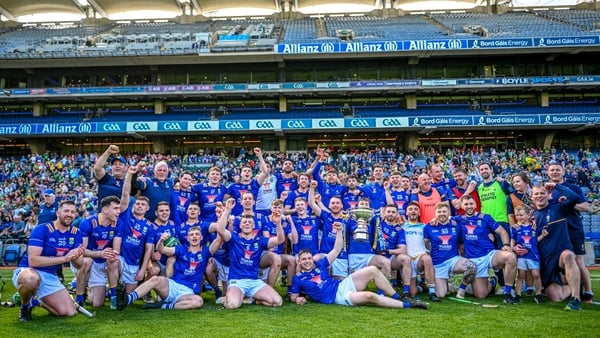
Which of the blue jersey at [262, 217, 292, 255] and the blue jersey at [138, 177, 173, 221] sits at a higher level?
the blue jersey at [138, 177, 173, 221]

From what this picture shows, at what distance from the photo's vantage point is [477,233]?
7238mm

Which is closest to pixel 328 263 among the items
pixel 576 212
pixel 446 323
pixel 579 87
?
pixel 446 323

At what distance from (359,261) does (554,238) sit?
305 centimetres

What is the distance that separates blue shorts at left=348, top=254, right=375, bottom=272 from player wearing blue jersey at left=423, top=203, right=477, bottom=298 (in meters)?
1.04

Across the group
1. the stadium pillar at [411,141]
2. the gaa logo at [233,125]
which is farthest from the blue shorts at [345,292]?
the stadium pillar at [411,141]

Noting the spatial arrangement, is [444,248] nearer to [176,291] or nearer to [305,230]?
[305,230]

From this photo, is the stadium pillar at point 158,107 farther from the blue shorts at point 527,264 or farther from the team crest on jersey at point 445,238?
the blue shorts at point 527,264

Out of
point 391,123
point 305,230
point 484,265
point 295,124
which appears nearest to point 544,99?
point 391,123

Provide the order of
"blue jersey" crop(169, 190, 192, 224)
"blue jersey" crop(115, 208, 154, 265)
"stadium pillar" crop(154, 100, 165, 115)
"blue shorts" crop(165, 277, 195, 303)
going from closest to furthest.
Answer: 1. "blue shorts" crop(165, 277, 195, 303)
2. "blue jersey" crop(115, 208, 154, 265)
3. "blue jersey" crop(169, 190, 192, 224)
4. "stadium pillar" crop(154, 100, 165, 115)

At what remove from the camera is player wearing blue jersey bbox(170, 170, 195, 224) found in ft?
26.0

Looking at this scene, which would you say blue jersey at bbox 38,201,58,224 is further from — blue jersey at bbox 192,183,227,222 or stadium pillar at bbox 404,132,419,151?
stadium pillar at bbox 404,132,419,151

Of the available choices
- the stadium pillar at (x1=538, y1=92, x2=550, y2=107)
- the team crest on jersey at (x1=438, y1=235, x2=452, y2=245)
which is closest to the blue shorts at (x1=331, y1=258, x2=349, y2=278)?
the team crest on jersey at (x1=438, y1=235, x2=452, y2=245)

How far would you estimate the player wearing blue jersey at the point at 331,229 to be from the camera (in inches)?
288

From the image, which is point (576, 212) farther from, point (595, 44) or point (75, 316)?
point (595, 44)
